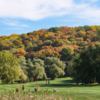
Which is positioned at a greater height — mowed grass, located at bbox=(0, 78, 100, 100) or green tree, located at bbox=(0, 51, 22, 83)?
green tree, located at bbox=(0, 51, 22, 83)

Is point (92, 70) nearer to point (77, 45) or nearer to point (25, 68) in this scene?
point (25, 68)

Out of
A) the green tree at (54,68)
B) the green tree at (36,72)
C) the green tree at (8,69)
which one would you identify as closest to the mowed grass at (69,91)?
the green tree at (8,69)

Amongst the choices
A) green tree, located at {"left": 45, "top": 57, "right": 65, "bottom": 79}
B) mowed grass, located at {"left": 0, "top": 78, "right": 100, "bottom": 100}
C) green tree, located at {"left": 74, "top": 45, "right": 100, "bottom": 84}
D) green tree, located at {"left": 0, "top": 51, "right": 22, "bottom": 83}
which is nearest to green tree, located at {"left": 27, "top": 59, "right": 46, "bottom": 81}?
green tree, located at {"left": 45, "top": 57, "right": 65, "bottom": 79}

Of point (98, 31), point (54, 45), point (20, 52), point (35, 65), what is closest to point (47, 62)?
point (35, 65)

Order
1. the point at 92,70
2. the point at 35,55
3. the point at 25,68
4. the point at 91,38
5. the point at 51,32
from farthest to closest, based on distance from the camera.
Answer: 1. the point at 51,32
2. the point at 91,38
3. the point at 35,55
4. the point at 25,68
5. the point at 92,70

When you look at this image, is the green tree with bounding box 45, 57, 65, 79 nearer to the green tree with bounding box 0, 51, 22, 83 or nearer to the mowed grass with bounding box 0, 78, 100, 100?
the green tree with bounding box 0, 51, 22, 83

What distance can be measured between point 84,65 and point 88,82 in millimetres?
3224

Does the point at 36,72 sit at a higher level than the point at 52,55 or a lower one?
lower

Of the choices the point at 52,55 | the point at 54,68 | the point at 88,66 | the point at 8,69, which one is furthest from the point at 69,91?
the point at 52,55

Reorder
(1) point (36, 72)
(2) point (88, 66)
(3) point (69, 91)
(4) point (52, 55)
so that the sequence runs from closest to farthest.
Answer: (3) point (69, 91), (2) point (88, 66), (1) point (36, 72), (4) point (52, 55)

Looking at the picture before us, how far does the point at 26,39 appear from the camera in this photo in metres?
147

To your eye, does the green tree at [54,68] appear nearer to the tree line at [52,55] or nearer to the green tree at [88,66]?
the tree line at [52,55]

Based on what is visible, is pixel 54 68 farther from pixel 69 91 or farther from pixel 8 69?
pixel 69 91

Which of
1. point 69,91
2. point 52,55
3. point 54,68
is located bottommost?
point 69,91
